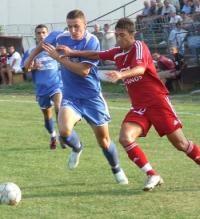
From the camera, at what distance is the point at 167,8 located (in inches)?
1049

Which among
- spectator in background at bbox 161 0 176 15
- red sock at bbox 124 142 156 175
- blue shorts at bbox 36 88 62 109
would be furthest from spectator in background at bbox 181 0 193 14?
red sock at bbox 124 142 156 175

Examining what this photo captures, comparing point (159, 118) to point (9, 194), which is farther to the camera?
point (159, 118)

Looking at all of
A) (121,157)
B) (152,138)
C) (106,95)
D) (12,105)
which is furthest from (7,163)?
(106,95)

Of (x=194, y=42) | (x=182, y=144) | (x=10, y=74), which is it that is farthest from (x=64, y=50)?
(x=10, y=74)

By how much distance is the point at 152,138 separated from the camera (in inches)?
511

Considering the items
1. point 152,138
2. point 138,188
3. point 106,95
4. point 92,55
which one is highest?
point 92,55

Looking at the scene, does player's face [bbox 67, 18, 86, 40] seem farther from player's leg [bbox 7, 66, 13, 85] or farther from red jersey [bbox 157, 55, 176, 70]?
player's leg [bbox 7, 66, 13, 85]

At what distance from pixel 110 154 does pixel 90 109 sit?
65 centimetres

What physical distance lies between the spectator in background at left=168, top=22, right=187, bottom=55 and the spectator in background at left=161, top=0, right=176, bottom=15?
1.72 m

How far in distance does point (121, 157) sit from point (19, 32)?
24.6m

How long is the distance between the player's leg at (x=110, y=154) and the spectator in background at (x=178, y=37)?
50.5ft

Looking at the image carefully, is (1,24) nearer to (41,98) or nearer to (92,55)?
(41,98)

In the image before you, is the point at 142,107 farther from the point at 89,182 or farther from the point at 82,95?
the point at 89,182

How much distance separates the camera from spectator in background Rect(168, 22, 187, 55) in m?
24.1
